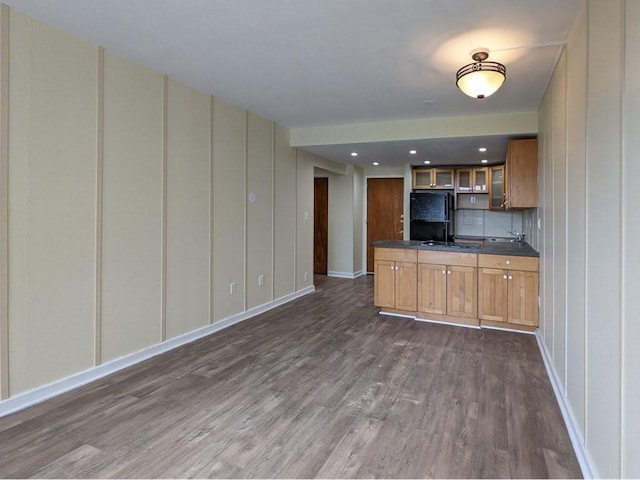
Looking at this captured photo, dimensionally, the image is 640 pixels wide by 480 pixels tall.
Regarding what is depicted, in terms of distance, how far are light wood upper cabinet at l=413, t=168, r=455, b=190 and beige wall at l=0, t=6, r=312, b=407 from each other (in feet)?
12.3

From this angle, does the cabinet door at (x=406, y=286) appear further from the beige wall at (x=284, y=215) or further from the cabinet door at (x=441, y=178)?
the cabinet door at (x=441, y=178)

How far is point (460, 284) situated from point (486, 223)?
10.7ft

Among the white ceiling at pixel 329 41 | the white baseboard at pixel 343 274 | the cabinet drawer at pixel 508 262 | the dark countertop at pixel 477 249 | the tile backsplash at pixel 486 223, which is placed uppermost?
the white ceiling at pixel 329 41

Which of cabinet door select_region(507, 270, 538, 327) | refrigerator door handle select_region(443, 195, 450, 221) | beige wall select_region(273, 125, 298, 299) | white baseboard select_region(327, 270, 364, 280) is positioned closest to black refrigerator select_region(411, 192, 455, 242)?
refrigerator door handle select_region(443, 195, 450, 221)

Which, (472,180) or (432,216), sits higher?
(472,180)

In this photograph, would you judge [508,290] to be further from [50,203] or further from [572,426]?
[50,203]

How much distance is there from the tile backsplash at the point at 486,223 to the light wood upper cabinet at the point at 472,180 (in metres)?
0.54

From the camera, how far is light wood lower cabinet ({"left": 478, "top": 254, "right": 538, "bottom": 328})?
4.04m

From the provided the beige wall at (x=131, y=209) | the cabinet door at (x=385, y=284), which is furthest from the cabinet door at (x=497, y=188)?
the beige wall at (x=131, y=209)

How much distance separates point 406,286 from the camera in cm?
471

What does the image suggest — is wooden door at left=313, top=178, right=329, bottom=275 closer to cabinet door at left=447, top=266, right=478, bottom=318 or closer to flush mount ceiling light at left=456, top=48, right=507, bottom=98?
cabinet door at left=447, top=266, right=478, bottom=318

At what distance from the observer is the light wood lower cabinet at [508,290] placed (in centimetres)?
404

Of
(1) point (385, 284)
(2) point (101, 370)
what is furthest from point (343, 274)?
(2) point (101, 370)

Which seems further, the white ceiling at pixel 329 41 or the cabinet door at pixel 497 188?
the cabinet door at pixel 497 188
